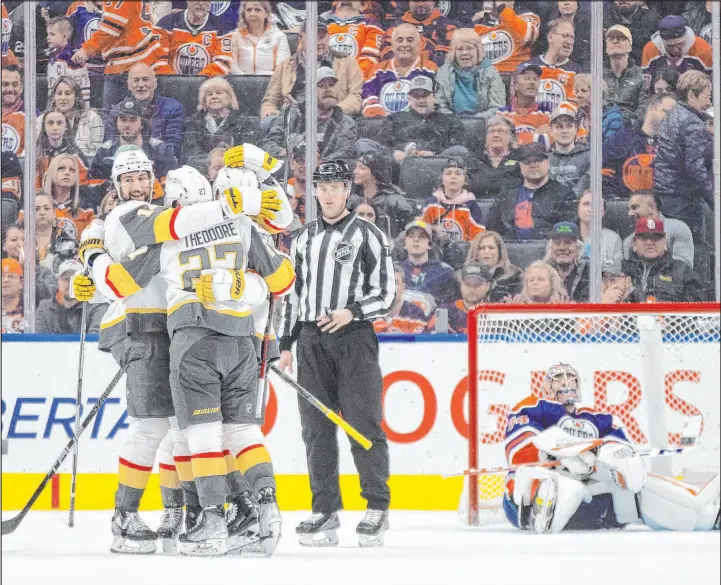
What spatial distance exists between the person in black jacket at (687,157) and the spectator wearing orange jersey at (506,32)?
27.9 inches

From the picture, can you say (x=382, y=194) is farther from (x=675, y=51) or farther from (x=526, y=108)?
(x=675, y=51)

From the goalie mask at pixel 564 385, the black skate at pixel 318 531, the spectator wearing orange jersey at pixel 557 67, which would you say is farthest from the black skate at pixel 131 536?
the spectator wearing orange jersey at pixel 557 67

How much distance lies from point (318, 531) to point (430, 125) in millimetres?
2387

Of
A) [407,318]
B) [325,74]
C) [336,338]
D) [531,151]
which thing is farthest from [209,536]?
[531,151]

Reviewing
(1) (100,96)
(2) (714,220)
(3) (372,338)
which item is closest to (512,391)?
(3) (372,338)

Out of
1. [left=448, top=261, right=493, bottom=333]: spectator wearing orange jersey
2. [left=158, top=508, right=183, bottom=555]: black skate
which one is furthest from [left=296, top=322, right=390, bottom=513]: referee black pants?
[left=448, top=261, right=493, bottom=333]: spectator wearing orange jersey

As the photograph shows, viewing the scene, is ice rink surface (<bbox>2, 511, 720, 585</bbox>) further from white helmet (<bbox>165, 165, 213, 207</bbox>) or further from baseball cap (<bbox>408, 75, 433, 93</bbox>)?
baseball cap (<bbox>408, 75, 433, 93</bbox>)

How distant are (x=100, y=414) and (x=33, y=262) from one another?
0.85m

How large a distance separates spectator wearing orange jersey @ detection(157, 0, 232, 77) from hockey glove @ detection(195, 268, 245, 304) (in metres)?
2.45

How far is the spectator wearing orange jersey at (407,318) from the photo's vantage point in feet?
19.1

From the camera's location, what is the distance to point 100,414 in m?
5.38

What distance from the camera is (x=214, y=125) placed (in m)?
6.00

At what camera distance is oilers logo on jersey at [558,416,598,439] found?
4.72 meters

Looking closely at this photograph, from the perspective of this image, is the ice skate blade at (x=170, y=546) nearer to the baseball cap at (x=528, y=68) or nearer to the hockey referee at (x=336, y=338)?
the hockey referee at (x=336, y=338)
